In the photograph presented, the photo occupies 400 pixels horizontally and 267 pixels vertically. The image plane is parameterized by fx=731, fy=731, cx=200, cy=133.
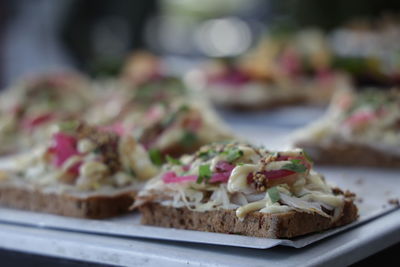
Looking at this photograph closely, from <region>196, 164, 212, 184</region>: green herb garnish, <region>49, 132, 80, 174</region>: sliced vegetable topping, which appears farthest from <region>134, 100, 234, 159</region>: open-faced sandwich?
<region>196, 164, 212, 184</region>: green herb garnish

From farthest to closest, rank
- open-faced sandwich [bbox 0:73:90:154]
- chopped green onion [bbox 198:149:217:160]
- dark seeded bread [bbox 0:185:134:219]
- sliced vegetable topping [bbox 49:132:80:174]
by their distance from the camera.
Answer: open-faced sandwich [bbox 0:73:90:154] < sliced vegetable topping [bbox 49:132:80:174] < dark seeded bread [bbox 0:185:134:219] < chopped green onion [bbox 198:149:217:160]

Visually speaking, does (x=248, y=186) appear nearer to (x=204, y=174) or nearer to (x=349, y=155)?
(x=204, y=174)

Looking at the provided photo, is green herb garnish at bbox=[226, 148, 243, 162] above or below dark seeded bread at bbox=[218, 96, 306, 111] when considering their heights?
above

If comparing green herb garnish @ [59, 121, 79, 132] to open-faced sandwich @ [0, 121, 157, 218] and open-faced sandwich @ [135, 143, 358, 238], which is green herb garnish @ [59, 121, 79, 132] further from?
open-faced sandwich @ [135, 143, 358, 238]

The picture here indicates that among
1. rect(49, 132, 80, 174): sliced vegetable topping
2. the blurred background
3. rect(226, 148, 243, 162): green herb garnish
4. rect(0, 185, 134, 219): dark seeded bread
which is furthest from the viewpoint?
the blurred background

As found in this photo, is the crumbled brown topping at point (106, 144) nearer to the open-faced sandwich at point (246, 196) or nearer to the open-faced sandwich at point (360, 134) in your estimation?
the open-faced sandwich at point (246, 196)

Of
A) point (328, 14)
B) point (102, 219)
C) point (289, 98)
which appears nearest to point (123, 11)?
point (328, 14)

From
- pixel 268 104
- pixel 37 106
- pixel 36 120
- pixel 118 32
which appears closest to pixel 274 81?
pixel 268 104
